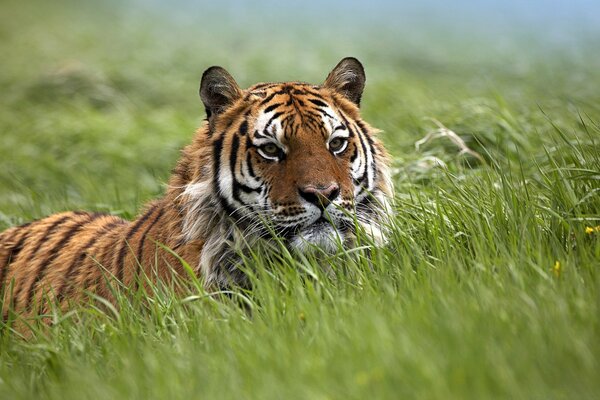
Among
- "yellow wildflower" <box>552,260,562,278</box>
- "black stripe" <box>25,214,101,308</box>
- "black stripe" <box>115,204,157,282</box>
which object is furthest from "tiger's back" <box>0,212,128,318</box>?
"yellow wildflower" <box>552,260,562,278</box>

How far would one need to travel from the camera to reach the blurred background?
674cm

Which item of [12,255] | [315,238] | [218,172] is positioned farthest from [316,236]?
[12,255]

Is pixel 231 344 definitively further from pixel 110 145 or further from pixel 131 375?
pixel 110 145

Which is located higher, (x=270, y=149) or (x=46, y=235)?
(x=270, y=149)

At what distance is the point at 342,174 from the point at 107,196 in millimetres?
3049

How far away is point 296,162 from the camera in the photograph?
12.7 ft

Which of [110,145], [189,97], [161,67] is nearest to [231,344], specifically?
[110,145]

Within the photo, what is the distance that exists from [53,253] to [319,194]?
1.81 metres

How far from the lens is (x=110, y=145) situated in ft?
29.3

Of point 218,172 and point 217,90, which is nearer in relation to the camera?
point 218,172

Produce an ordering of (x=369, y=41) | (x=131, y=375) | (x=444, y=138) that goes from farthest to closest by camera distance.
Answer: (x=369, y=41), (x=444, y=138), (x=131, y=375)

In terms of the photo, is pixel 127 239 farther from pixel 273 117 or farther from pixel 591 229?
pixel 591 229

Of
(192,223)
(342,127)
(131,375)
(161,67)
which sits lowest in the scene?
(131,375)

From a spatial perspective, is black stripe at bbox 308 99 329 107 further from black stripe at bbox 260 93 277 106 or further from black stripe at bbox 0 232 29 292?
black stripe at bbox 0 232 29 292
